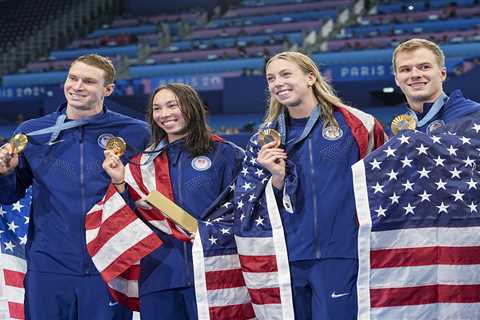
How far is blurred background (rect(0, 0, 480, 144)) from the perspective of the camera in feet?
48.5

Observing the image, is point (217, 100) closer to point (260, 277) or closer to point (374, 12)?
point (374, 12)

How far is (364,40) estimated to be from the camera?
2058 centimetres

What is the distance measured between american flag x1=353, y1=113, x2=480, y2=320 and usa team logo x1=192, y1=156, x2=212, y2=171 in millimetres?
769

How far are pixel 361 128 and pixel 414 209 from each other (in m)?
0.42

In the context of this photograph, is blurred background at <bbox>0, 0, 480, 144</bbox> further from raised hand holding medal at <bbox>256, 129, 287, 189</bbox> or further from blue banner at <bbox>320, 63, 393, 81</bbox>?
raised hand holding medal at <bbox>256, 129, 287, 189</bbox>

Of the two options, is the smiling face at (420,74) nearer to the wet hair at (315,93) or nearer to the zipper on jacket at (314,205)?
the wet hair at (315,93)

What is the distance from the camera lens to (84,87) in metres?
3.86

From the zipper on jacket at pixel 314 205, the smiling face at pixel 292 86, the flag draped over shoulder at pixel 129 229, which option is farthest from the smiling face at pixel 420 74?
the flag draped over shoulder at pixel 129 229

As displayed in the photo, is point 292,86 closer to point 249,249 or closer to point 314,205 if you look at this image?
point 314,205

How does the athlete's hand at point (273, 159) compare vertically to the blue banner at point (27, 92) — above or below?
below

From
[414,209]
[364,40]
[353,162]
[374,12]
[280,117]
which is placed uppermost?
[374,12]

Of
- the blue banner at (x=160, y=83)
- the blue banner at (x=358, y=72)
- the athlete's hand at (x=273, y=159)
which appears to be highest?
the blue banner at (x=160, y=83)

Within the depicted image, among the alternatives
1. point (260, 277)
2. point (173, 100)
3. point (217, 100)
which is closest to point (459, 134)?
point (260, 277)

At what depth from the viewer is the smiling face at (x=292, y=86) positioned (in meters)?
3.54
